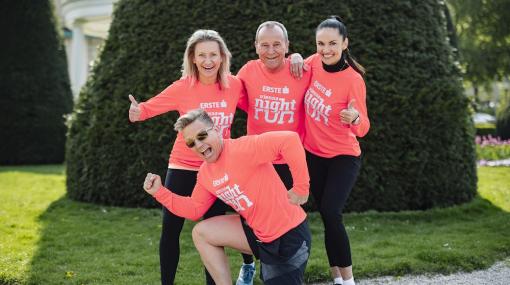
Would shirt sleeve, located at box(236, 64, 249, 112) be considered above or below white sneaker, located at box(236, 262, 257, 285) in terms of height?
above

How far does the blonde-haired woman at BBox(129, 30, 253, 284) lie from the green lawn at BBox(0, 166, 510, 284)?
0.77 metres

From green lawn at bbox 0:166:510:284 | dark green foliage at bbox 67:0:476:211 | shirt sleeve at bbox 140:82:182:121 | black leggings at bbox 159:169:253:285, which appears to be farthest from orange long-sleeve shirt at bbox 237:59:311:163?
dark green foliage at bbox 67:0:476:211

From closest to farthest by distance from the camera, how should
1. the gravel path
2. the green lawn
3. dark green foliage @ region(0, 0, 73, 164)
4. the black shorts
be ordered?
the black shorts, the gravel path, the green lawn, dark green foliage @ region(0, 0, 73, 164)

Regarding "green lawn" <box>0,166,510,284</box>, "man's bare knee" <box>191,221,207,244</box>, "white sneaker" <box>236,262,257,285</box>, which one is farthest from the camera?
"green lawn" <box>0,166,510,284</box>

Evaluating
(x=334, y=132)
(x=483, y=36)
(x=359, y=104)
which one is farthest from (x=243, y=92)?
(x=483, y=36)

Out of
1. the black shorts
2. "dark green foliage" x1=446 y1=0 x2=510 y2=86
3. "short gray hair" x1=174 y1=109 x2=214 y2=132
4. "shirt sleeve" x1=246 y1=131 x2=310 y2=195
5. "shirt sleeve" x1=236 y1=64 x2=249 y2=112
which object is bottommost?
the black shorts

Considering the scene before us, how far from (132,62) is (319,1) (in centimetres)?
232

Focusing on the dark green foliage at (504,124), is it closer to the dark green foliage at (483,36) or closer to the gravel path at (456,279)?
the dark green foliage at (483,36)

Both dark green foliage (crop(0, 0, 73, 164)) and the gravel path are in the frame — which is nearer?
the gravel path

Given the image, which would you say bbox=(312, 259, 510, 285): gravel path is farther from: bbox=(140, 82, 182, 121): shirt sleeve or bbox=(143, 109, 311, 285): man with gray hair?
bbox=(140, 82, 182, 121): shirt sleeve

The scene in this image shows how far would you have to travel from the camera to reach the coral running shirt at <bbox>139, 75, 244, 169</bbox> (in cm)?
404

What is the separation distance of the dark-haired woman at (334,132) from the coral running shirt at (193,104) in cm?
59

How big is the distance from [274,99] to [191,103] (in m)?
0.57

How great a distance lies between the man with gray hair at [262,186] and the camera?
11.4 feet
